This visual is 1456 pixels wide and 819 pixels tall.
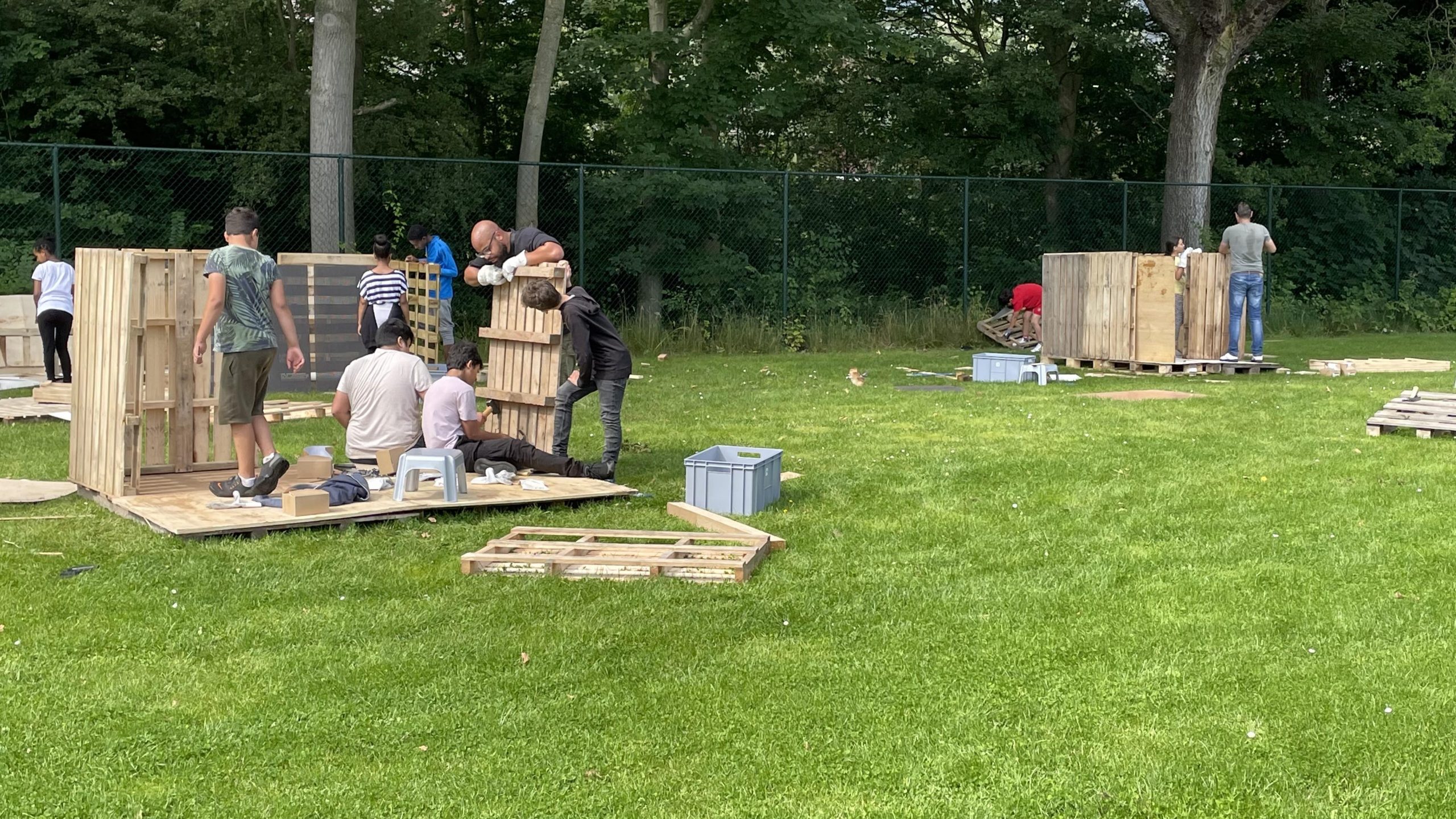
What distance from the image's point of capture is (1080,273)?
738 inches

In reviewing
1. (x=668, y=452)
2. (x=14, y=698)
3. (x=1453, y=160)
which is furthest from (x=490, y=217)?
(x=1453, y=160)

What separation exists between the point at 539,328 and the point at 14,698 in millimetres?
5533

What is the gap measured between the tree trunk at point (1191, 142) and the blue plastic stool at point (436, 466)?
1999 cm

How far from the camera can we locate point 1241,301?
18.0 meters

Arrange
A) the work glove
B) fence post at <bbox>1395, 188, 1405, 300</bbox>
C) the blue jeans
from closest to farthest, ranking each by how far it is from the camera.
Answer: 1. the work glove
2. the blue jeans
3. fence post at <bbox>1395, 188, 1405, 300</bbox>

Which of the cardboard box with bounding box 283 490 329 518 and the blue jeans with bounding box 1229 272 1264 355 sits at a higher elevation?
the blue jeans with bounding box 1229 272 1264 355

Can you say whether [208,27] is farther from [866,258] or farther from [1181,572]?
[1181,572]

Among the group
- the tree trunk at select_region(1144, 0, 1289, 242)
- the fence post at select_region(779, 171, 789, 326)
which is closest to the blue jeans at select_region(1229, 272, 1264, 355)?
the fence post at select_region(779, 171, 789, 326)

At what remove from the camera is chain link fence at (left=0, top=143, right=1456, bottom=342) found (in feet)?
70.8

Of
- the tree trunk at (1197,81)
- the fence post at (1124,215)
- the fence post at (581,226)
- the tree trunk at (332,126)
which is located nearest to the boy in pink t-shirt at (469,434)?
the tree trunk at (332,126)

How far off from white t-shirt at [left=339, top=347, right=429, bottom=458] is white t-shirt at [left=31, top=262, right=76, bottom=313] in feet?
24.0

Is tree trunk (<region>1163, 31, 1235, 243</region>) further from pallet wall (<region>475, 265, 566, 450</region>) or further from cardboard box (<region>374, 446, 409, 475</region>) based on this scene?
cardboard box (<region>374, 446, 409, 475</region>)

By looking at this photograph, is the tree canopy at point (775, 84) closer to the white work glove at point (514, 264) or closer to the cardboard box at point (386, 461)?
the white work glove at point (514, 264)

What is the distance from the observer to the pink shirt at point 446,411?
384 inches
